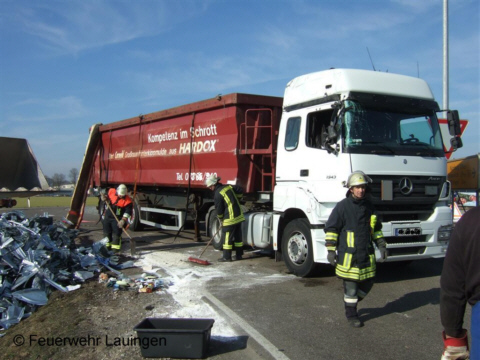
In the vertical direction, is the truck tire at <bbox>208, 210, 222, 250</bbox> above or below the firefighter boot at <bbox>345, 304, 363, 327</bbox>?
above

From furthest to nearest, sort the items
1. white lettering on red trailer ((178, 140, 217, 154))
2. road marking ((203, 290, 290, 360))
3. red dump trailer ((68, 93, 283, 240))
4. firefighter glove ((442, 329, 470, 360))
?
white lettering on red trailer ((178, 140, 217, 154)) < red dump trailer ((68, 93, 283, 240)) < road marking ((203, 290, 290, 360)) < firefighter glove ((442, 329, 470, 360))

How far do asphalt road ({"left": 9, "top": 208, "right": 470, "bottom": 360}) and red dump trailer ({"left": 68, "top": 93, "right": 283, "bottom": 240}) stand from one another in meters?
1.94

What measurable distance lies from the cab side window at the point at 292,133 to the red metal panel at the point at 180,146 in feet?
4.62

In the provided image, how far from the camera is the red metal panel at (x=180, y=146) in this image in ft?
28.2

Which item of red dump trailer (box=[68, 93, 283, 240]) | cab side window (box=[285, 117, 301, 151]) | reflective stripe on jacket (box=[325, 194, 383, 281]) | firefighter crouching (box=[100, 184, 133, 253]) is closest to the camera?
reflective stripe on jacket (box=[325, 194, 383, 281])

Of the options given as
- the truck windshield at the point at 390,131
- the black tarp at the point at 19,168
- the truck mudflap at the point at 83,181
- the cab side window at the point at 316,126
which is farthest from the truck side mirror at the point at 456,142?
the truck mudflap at the point at 83,181

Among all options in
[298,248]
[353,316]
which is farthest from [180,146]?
[353,316]

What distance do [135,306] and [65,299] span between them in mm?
1170

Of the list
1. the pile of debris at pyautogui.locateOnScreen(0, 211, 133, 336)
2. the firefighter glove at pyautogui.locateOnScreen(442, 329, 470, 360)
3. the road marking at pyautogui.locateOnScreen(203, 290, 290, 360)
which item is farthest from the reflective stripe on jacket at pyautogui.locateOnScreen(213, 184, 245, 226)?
the firefighter glove at pyautogui.locateOnScreen(442, 329, 470, 360)

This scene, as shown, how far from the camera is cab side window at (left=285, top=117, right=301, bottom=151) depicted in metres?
7.11

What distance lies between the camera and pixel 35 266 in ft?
21.2

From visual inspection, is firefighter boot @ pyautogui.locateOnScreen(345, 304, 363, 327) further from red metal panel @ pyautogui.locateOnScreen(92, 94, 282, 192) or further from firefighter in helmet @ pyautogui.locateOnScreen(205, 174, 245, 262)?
red metal panel @ pyautogui.locateOnScreen(92, 94, 282, 192)

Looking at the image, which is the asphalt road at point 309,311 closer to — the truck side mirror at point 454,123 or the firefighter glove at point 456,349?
the firefighter glove at point 456,349

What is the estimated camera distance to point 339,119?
627cm
